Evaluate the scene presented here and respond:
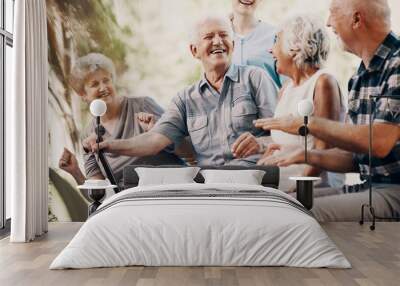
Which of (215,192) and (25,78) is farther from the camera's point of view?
(25,78)

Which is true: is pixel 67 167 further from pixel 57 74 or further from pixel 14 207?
pixel 14 207

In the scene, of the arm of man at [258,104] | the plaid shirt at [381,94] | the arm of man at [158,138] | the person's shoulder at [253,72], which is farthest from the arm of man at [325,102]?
the arm of man at [158,138]

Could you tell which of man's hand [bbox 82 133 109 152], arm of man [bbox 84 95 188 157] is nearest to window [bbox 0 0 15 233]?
man's hand [bbox 82 133 109 152]

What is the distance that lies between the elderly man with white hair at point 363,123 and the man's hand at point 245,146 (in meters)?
0.21

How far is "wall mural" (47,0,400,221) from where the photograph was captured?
805 cm

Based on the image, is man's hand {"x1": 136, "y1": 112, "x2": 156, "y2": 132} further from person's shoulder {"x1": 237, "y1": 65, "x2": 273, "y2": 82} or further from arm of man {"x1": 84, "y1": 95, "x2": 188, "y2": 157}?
person's shoulder {"x1": 237, "y1": 65, "x2": 273, "y2": 82}

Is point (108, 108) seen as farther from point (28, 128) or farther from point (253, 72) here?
point (253, 72)

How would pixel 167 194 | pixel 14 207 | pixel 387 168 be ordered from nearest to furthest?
pixel 167 194
pixel 14 207
pixel 387 168

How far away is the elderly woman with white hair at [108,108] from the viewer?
26.3 ft

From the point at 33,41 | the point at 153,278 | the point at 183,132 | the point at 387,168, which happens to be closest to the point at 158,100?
the point at 183,132

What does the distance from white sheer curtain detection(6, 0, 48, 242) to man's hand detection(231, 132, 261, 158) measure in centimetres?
253

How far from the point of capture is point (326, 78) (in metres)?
7.93

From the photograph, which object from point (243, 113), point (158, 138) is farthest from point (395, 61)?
point (158, 138)

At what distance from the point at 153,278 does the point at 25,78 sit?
9.70ft
